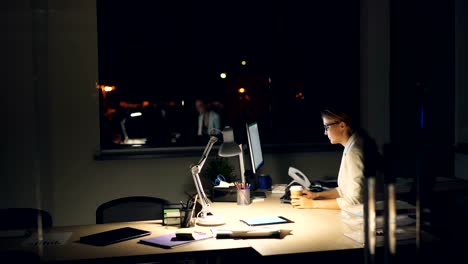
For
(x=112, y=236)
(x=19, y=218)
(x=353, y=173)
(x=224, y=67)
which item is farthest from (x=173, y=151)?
(x=112, y=236)

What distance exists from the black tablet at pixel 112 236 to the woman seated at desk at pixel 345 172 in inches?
44.8

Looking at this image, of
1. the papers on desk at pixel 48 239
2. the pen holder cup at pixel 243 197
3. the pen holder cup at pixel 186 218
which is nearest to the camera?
the papers on desk at pixel 48 239

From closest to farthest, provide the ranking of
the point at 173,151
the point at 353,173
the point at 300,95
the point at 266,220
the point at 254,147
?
the point at 266,220 < the point at 353,173 < the point at 254,147 < the point at 173,151 < the point at 300,95

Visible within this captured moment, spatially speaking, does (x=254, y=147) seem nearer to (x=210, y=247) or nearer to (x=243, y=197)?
(x=243, y=197)

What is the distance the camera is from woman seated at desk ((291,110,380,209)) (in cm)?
361

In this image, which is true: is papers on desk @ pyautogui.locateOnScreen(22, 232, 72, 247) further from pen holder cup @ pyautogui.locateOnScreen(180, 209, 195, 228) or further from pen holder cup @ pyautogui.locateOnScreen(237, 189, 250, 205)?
pen holder cup @ pyautogui.locateOnScreen(237, 189, 250, 205)

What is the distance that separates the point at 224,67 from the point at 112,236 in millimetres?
3502

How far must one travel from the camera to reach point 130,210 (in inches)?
Result: 151

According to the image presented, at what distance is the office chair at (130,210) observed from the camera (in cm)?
380

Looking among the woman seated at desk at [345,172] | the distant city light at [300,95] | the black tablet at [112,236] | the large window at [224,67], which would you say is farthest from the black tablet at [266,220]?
the distant city light at [300,95]

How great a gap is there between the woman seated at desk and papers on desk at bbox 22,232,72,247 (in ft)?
4.82

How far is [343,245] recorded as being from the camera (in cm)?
280

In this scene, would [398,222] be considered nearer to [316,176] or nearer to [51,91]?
[316,176]

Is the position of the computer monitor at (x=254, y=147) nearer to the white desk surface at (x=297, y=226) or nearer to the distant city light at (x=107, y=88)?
the white desk surface at (x=297, y=226)
